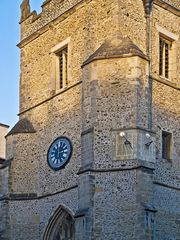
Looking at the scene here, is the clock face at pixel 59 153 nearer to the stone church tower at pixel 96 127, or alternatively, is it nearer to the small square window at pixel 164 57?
the stone church tower at pixel 96 127

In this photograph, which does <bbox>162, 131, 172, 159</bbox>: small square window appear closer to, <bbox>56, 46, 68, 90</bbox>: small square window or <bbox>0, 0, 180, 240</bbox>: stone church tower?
<bbox>0, 0, 180, 240</bbox>: stone church tower

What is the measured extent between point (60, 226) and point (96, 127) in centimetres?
494

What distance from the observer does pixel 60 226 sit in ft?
98.2

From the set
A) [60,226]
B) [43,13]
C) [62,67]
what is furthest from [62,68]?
[60,226]

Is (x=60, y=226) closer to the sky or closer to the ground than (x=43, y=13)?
closer to the ground

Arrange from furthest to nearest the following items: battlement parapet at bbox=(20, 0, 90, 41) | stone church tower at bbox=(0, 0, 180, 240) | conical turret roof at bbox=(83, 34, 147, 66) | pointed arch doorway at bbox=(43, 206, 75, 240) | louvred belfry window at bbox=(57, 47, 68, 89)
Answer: battlement parapet at bbox=(20, 0, 90, 41), louvred belfry window at bbox=(57, 47, 68, 89), pointed arch doorway at bbox=(43, 206, 75, 240), conical turret roof at bbox=(83, 34, 147, 66), stone church tower at bbox=(0, 0, 180, 240)

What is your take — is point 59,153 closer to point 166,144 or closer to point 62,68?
point 62,68

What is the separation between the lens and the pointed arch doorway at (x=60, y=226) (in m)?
29.6

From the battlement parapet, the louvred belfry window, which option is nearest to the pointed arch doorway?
the louvred belfry window

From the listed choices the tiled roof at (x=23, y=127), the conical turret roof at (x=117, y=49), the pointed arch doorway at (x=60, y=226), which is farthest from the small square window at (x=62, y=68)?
the pointed arch doorway at (x=60, y=226)

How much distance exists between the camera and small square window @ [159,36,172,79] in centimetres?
3024

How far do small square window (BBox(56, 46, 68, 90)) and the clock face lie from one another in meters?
2.43

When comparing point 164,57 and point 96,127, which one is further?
point 164,57

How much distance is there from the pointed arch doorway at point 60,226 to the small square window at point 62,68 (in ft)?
17.3
